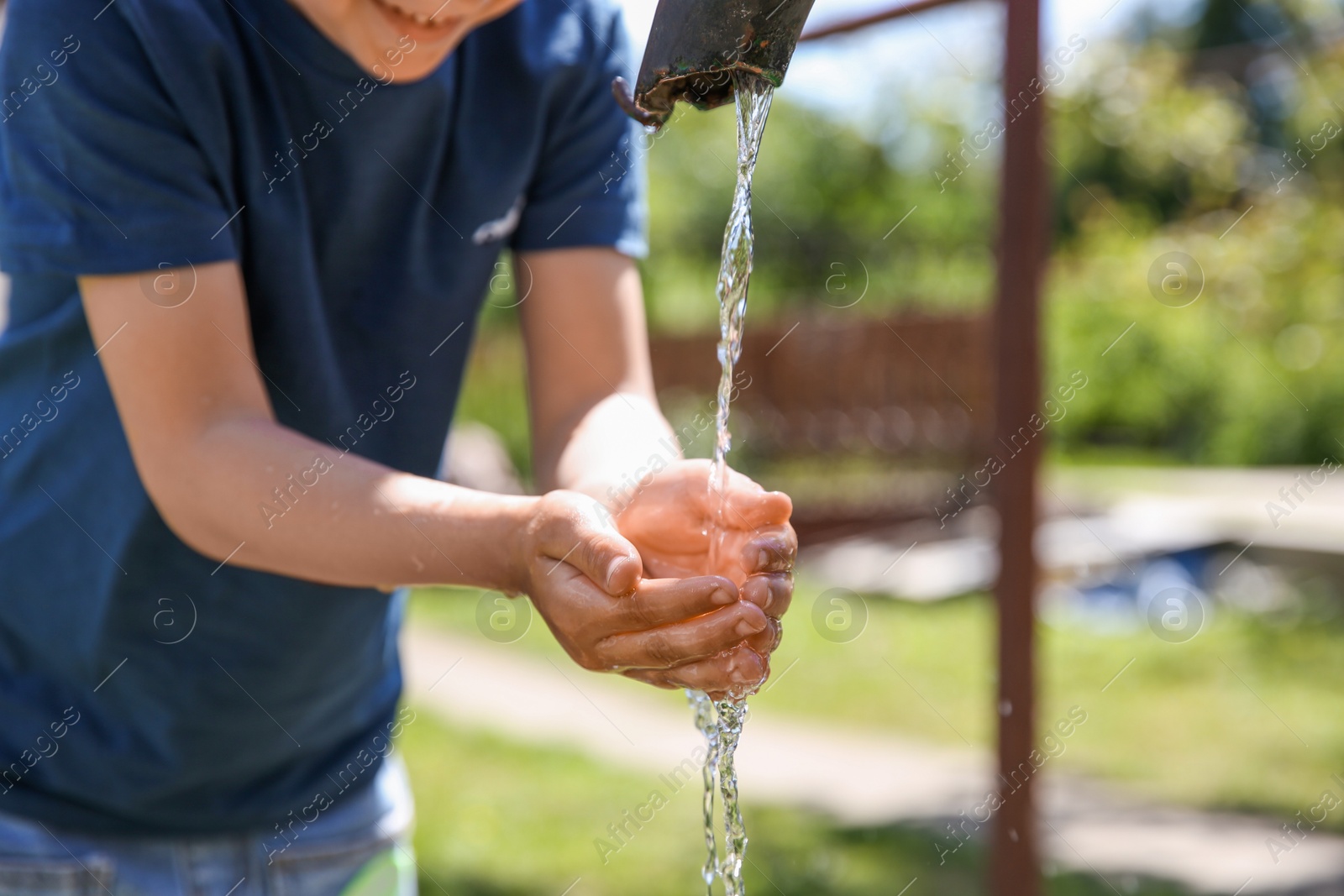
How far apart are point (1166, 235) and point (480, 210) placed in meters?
13.1

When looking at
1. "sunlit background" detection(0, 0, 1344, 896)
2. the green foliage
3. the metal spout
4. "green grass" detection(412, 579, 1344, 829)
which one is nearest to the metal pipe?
"sunlit background" detection(0, 0, 1344, 896)

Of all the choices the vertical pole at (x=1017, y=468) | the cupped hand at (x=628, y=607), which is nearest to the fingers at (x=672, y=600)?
the cupped hand at (x=628, y=607)

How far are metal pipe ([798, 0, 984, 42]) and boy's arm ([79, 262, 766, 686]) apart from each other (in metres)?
1.62

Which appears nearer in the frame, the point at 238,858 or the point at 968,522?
the point at 238,858

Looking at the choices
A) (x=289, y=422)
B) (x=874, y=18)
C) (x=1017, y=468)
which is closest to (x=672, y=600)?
(x=289, y=422)

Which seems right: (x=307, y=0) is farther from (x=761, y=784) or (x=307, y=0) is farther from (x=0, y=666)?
(x=761, y=784)

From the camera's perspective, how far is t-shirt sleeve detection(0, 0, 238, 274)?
1.10m

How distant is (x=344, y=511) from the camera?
1062mm

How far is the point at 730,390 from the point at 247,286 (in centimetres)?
49

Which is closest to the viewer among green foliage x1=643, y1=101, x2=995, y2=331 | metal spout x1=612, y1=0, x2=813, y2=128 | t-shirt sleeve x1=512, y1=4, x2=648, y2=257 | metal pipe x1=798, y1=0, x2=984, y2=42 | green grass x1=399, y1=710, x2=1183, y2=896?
metal spout x1=612, y1=0, x2=813, y2=128

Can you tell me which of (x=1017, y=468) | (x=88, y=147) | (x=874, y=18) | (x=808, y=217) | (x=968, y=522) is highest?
(x=88, y=147)

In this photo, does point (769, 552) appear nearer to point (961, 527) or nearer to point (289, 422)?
point (289, 422)

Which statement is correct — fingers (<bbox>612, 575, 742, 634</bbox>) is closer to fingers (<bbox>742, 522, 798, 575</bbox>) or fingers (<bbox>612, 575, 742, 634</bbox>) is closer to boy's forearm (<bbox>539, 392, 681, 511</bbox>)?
fingers (<bbox>742, 522, 798, 575</bbox>)

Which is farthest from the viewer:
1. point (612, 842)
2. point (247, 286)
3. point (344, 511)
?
point (612, 842)
